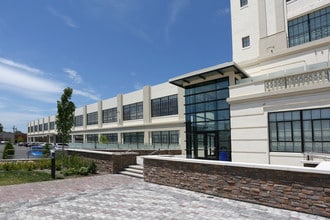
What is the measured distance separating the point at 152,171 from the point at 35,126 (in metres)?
99.8

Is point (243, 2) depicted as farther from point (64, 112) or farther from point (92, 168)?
point (92, 168)

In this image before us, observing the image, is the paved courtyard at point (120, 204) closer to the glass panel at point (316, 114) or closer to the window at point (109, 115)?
the glass panel at point (316, 114)

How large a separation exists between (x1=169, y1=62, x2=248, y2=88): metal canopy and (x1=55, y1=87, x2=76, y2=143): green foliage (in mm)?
7490

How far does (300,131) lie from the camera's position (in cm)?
1220

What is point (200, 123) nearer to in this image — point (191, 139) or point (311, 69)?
point (191, 139)

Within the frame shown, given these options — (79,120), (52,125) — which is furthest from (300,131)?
(52,125)

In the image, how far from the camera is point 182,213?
24.6ft

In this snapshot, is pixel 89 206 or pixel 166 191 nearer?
pixel 89 206

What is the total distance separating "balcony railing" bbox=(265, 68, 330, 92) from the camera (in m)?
11.6

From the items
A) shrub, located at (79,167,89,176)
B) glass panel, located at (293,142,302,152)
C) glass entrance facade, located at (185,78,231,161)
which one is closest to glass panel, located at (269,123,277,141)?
glass panel, located at (293,142,302,152)

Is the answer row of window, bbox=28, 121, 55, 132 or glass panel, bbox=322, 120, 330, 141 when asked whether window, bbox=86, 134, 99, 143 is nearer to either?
row of window, bbox=28, 121, 55, 132

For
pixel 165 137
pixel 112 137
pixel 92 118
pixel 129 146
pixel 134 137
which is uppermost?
pixel 92 118

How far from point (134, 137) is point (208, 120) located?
957 inches

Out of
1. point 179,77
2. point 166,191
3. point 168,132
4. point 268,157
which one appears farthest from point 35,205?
point 168,132
